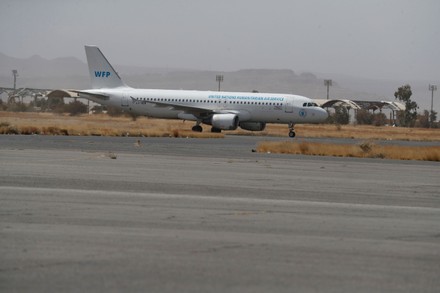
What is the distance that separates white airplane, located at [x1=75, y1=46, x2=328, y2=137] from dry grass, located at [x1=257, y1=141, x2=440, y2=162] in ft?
55.0

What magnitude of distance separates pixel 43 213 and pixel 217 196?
4.30 metres

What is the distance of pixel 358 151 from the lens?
34125 millimetres

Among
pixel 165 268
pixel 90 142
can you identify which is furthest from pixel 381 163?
pixel 165 268

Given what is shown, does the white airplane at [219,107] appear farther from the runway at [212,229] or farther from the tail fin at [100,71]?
the runway at [212,229]

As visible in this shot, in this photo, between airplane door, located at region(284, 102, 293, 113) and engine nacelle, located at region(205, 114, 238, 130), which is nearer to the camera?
engine nacelle, located at region(205, 114, 238, 130)

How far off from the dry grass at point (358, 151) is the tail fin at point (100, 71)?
24.2 metres

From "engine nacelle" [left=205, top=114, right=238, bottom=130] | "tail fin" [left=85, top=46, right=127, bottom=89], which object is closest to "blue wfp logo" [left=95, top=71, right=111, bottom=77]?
"tail fin" [left=85, top=46, right=127, bottom=89]

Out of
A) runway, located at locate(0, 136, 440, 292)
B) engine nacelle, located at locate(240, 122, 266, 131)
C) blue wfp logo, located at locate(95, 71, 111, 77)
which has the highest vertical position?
blue wfp logo, located at locate(95, 71, 111, 77)

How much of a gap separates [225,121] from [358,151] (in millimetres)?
18380

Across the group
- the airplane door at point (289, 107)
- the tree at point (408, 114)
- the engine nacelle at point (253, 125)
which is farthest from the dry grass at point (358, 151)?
the tree at point (408, 114)

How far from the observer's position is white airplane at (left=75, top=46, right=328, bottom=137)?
53406mm

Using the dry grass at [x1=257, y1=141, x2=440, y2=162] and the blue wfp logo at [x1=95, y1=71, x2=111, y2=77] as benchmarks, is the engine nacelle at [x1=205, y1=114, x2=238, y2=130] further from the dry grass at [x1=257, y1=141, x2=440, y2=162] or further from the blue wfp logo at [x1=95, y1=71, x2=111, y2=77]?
the dry grass at [x1=257, y1=141, x2=440, y2=162]

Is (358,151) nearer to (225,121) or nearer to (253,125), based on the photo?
(225,121)

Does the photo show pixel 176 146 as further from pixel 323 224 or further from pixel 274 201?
pixel 323 224
